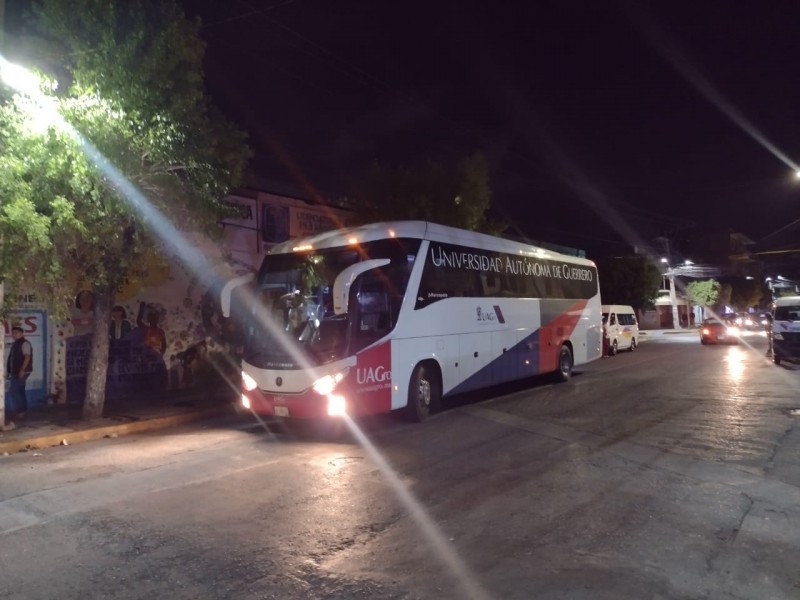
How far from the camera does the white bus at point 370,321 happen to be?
9953mm

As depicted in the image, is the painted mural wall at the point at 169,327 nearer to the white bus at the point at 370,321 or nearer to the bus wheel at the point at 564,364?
the white bus at the point at 370,321

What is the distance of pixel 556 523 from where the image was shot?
19.1 ft

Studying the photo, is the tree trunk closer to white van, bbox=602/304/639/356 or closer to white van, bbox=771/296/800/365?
white van, bbox=771/296/800/365

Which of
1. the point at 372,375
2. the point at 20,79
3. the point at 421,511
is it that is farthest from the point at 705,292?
the point at 20,79

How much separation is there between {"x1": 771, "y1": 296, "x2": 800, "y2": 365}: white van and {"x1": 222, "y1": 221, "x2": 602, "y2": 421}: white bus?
11.2 m

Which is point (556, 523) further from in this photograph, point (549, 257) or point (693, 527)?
point (549, 257)

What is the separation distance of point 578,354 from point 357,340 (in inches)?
384

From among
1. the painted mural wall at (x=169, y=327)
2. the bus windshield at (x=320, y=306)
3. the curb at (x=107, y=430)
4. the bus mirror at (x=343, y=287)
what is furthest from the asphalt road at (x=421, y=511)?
the painted mural wall at (x=169, y=327)

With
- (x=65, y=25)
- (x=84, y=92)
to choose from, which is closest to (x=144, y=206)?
(x=84, y=92)

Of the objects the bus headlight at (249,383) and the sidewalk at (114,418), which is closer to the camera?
the sidewalk at (114,418)

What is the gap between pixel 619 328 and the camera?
2864cm

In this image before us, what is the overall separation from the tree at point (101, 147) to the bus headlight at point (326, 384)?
3.89 meters

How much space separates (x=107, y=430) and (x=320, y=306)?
171 inches

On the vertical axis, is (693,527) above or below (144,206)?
below
